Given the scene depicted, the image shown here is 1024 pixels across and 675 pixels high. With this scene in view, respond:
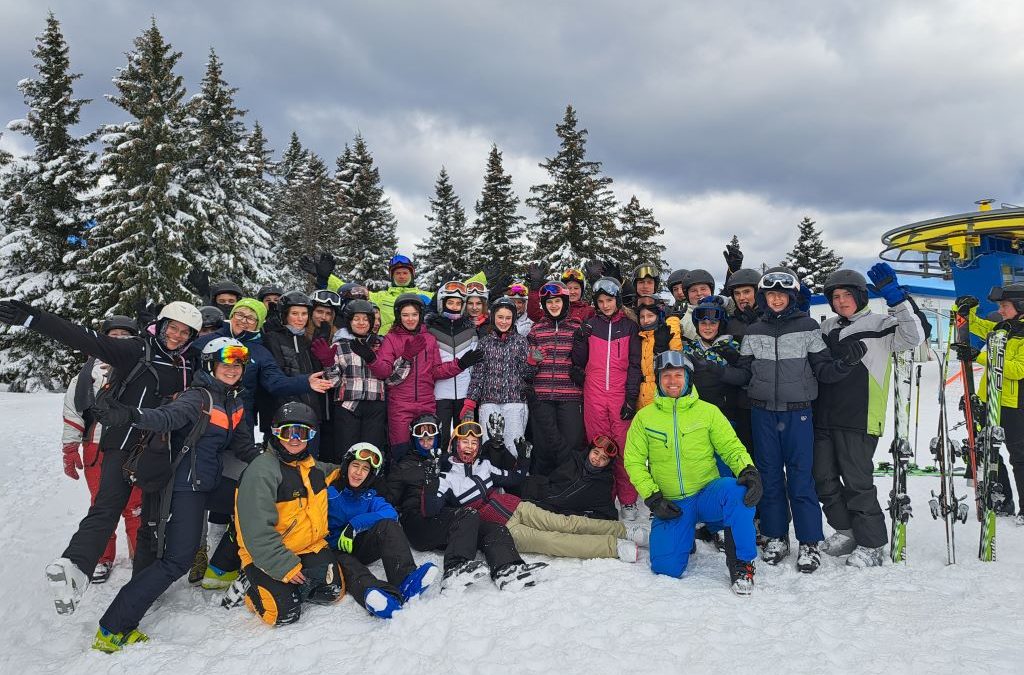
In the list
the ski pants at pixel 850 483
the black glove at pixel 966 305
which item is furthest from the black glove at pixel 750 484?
the black glove at pixel 966 305

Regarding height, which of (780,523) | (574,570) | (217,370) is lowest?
(574,570)

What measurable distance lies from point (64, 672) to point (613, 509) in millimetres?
4642

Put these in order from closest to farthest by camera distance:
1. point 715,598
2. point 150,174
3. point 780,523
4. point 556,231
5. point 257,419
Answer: point 715,598 → point 780,523 → point 257,419 → point 150,174 → point 556,231

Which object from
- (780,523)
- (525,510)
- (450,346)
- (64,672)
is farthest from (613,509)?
(64,672)

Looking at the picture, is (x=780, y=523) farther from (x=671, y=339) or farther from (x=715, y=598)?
(x=671, y=339)

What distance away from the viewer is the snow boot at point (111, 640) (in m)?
3.88

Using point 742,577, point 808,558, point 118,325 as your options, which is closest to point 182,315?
point 118,325

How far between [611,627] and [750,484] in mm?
1623

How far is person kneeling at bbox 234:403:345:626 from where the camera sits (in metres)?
4.16

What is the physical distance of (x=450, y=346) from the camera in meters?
6.56

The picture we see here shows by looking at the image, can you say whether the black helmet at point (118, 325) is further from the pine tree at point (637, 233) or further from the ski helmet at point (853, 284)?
the pine tree at point (637, 233)

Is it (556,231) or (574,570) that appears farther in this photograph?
(556,231)

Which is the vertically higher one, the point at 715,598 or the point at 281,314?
the point at 281,314

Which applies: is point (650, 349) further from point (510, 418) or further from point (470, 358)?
point (470, 358)
